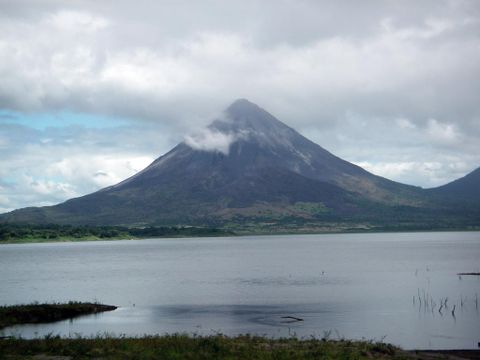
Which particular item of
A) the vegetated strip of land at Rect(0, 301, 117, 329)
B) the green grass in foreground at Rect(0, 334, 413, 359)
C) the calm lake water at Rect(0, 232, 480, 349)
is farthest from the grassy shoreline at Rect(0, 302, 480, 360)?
the vegetated strip of land at Rect(0, 301, 117, 329)

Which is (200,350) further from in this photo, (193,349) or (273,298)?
(273,298)

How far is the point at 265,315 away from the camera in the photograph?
167ft

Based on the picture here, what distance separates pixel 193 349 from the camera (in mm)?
29281

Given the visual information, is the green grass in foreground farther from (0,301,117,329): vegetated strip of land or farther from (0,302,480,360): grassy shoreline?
(0,301,117,329): vegetated strip of land

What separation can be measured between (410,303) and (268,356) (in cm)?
3265

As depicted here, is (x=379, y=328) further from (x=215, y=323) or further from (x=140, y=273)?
(x=140, y=273)

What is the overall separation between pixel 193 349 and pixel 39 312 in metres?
23.0

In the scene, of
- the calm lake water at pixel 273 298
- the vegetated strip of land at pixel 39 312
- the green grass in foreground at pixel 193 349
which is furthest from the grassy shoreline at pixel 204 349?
the vegetated strip of land at pixel 39 312

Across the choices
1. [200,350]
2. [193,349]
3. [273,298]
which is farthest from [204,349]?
[273,298]

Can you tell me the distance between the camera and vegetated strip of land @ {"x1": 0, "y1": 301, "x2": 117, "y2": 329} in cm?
4550

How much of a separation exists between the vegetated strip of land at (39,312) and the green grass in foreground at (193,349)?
14.0m

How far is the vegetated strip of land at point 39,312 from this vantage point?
149 feet

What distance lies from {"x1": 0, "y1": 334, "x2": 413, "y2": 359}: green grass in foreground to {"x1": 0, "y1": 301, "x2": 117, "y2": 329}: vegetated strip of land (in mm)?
14015

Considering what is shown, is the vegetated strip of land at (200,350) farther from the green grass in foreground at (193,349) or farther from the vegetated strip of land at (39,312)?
the vegetated strip of land at (39,312)
